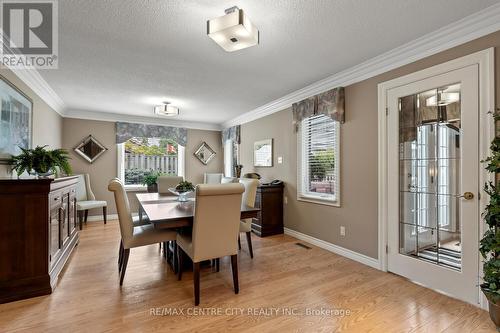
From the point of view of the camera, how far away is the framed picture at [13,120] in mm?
2373

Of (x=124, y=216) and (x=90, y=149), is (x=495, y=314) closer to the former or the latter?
(x=124, y=216)

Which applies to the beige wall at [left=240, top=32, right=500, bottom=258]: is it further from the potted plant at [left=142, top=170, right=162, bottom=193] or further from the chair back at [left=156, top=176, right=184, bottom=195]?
the potted plant at [left=142, top=170, right=162, bottom=193]

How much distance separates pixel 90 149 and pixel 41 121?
63.8 inches

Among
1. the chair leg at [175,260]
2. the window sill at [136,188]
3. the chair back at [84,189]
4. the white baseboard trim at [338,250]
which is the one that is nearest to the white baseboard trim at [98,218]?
the chair back at [84,189]

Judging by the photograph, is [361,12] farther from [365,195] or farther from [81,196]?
[81,196]

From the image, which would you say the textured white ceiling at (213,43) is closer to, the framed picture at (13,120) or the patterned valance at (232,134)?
the framed picture at (13,120)

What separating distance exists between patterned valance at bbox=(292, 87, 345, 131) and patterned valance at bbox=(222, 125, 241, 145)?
2007 mm

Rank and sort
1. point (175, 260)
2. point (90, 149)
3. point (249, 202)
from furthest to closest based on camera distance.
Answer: point (90, 149) < point (249, 202) < point (175, 260)

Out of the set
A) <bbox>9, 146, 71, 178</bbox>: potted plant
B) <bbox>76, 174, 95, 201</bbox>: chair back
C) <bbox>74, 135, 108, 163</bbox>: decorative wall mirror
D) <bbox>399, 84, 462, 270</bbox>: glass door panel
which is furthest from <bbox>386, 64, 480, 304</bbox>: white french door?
<bbox>74, 135, 108, 163</bbox>: decorative wall mirror

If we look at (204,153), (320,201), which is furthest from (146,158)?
(320,201)

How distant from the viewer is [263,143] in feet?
15.9

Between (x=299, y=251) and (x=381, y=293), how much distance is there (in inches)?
48.1

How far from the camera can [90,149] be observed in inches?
203

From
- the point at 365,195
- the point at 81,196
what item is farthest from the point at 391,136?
the point at 81,196
